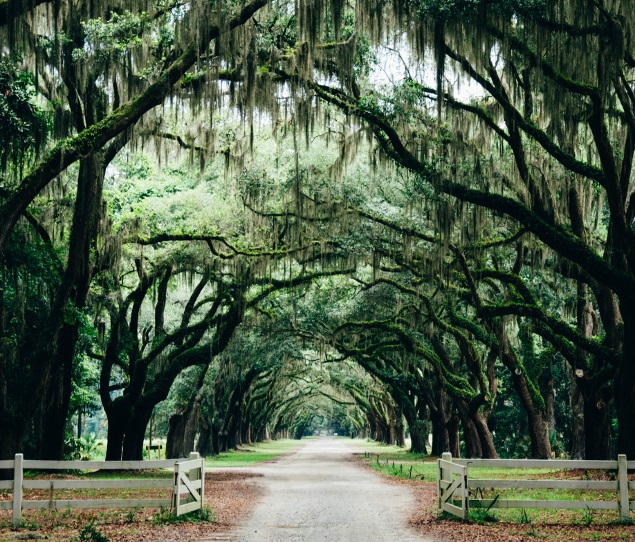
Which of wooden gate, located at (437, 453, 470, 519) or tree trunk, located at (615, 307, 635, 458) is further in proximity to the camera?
tree trunk, located at (615, 307, 635, 458)

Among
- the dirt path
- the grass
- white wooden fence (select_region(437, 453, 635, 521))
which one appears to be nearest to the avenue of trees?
white wooden fence (select_region(437, 453, 635, 521))

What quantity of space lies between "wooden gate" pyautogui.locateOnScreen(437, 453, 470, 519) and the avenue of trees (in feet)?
10.2

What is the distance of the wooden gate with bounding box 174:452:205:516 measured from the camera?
10789 mm

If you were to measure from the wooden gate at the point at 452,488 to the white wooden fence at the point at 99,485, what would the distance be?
12.1 ft

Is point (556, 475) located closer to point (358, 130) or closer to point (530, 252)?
point (530, 252)

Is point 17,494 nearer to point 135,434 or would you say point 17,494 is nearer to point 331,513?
point 331,513

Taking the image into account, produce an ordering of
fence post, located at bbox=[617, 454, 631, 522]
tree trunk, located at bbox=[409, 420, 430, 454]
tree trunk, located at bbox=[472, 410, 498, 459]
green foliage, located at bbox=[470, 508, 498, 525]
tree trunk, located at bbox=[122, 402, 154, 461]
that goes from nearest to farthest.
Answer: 1. fence post, located at bbox=[617, 454, 631, 522]
2. green foliage, located at bbox=[470, 508, 498, 525]
3. tree trunk, located at bbox=[122, 402, 154, 461]
4. tree trunk, located at bbox=[472, 410, 498, 459]
5. tree trunk, located at bbox=[409, 420, 430, 454]

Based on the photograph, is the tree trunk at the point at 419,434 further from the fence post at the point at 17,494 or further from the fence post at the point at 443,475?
the fence post at the point at 17,494

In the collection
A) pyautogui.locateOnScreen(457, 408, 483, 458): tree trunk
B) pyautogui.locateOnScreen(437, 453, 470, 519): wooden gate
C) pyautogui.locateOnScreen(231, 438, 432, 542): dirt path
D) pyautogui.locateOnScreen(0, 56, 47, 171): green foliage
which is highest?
pyautogui.locateOnScreen(0, 56, 47, 171): green foliage

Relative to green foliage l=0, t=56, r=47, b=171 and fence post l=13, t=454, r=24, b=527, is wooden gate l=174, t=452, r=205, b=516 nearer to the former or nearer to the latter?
fence post l=13, t=454, r=24, b=527

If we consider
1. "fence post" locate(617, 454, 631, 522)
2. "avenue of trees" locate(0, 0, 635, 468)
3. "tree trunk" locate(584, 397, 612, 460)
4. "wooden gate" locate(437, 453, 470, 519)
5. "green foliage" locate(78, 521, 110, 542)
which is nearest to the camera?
"green foliage" locate(78, 521, 110, 542)

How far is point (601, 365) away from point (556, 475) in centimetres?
366

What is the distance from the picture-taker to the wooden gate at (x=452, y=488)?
1105 cm

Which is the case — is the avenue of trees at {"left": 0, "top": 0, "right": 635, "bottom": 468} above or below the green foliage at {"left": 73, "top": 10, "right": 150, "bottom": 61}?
below
